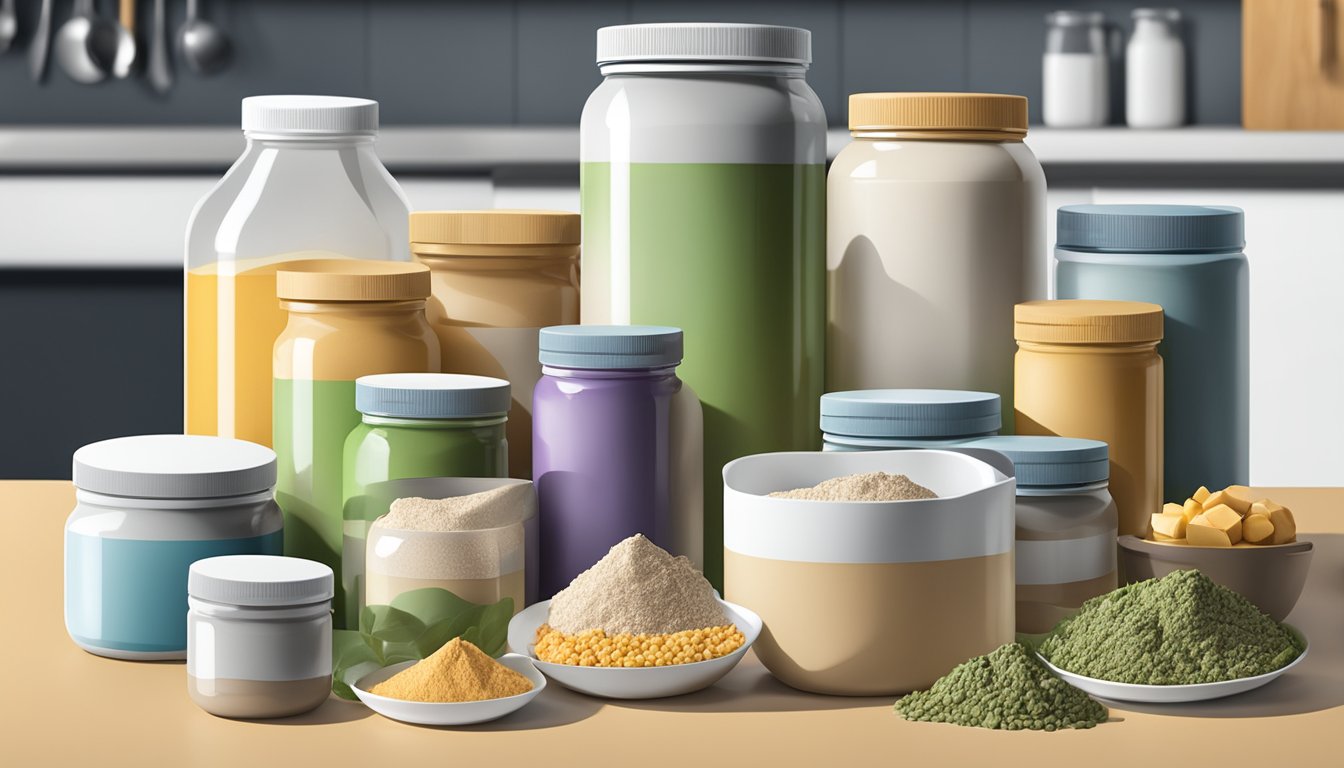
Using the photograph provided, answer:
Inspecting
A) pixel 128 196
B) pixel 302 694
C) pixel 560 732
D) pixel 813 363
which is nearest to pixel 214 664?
pixel 302 694

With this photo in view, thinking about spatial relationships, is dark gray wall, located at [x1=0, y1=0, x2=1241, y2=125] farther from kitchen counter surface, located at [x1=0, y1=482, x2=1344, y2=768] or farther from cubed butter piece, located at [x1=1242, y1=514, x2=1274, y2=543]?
kitchen counter surface, located at [x1=0, y1=482, x2=1344, y2=768]

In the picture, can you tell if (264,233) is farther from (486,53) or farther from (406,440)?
(486,53)

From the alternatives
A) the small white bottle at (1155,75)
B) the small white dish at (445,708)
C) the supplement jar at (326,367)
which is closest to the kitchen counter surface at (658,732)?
the small white dish at (445,708)

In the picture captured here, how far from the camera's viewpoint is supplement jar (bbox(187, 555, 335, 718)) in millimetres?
703

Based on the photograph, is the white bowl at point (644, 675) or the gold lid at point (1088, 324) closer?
the white bowl at point (644, 675)

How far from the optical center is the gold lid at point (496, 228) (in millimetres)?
932

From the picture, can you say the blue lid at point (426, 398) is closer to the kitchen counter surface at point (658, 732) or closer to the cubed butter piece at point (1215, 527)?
the kitchen counter surface at point (658, 732)

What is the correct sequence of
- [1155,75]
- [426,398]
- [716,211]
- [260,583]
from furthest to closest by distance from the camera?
[1155,75] < [716,211] < [426,398] < [260,583]

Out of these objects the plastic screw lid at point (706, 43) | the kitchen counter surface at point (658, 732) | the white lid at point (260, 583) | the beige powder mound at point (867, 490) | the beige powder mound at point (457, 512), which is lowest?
the kitchen counter surface at point (658, 732)

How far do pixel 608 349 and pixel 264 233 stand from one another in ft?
0.83

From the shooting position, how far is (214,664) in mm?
718

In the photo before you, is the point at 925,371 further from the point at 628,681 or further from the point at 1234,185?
the point at 1234,185

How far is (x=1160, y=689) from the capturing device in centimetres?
73

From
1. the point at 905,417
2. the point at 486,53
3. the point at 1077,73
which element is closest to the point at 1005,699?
the point at 905,417
